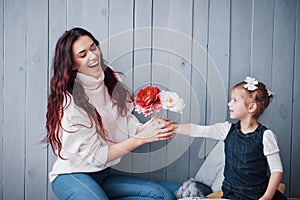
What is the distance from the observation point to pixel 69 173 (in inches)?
70.7

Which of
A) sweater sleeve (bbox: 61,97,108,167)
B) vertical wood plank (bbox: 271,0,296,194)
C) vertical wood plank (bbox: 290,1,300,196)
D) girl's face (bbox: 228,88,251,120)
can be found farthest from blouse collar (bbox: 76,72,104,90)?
vertical wood plank (bbox: 290,1,300,196)

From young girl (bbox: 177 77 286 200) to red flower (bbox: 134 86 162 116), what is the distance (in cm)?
34

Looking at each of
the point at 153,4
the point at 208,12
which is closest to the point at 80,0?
the point at 153,4

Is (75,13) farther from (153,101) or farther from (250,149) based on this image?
(250,149)

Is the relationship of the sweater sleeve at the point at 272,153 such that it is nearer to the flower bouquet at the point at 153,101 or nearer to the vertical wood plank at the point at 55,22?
the flower bouquet at the point at 153,101

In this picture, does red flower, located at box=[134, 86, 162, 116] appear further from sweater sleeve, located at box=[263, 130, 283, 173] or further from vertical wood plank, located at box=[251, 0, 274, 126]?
vertical wood plank, located at box=[251, 0, 274, 126]

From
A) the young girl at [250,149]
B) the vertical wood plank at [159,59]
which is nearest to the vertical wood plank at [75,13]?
the vertical wood plank at [159,59]

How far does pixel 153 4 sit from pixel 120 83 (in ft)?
1.47

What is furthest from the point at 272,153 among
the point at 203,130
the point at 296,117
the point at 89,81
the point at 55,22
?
the point at 55,22

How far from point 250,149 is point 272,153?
9cm

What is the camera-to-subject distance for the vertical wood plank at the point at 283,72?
2.28 meters

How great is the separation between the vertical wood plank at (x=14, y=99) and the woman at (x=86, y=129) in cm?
28

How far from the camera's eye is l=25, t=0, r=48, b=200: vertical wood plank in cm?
203

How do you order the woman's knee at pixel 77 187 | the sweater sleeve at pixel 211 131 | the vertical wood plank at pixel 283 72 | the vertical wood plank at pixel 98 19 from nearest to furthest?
the woman's knee at pixel 77 187 → the sweater sleeve at pixel 211 131 → the vertical wood plank at pixel 98 19 → the vertical wood plank at pixel 283 72
